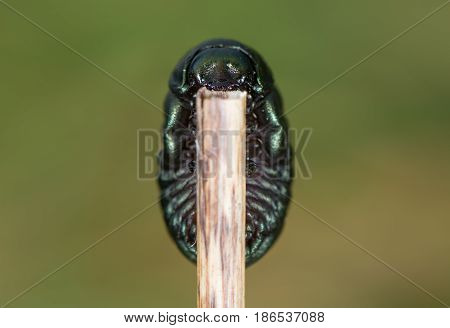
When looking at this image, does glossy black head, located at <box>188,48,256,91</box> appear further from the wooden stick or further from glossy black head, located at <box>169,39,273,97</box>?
the wooden stick

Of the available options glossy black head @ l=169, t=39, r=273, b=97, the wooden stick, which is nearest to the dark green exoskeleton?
glossy black head @ l=169, t=39, r=273, b=97

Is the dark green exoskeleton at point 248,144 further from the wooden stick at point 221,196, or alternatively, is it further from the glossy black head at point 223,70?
the wooden stick at point 221,196

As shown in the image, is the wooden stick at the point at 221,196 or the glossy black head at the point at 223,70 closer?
the wooden stick at the point at 221,196

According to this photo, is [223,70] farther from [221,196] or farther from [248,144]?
[221,196]

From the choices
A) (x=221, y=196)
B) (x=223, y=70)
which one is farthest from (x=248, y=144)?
(x=221, y=196)

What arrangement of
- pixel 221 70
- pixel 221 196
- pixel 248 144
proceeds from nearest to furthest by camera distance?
1. pixel 221 196
2. pixel 221 70
3. pixel 248 144

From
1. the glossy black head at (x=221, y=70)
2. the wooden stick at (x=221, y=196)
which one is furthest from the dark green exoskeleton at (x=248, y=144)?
the wooden stick at (x=221, y=196)
